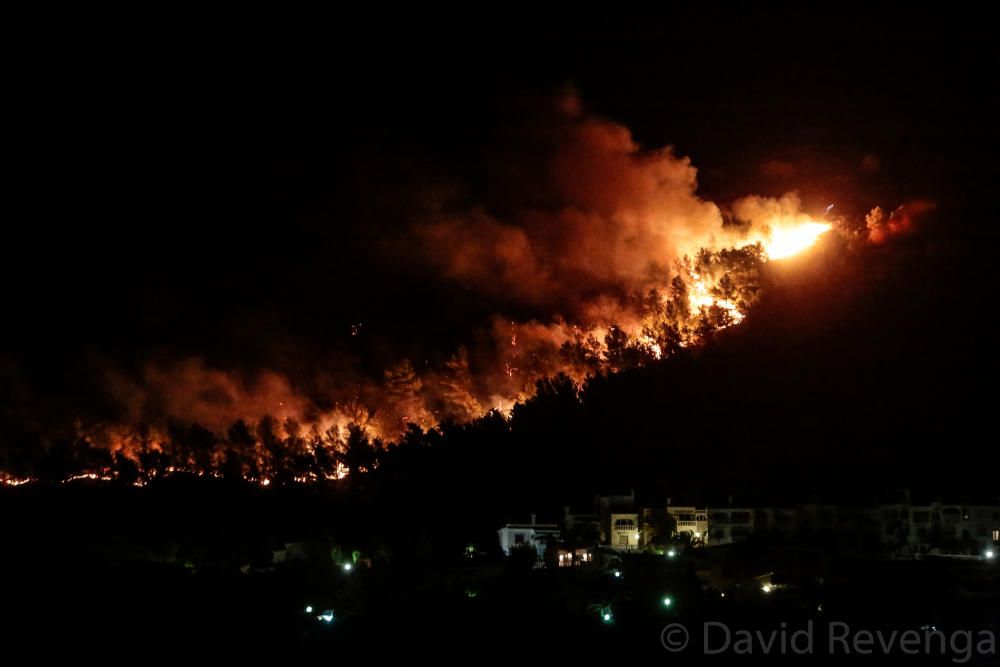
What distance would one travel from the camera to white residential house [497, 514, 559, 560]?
77.6 feet

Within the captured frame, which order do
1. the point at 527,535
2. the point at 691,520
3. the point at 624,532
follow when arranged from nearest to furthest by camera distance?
the point at 691,520, the point at 624,532, the point at 527,535

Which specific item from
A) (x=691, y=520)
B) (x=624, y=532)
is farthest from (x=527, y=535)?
(x=691, y=520)

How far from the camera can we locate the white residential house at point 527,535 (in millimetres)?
23641

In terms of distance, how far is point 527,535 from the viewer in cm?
2438

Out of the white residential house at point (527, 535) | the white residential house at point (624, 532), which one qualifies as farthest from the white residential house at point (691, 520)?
the white residential house at point (527, 535)

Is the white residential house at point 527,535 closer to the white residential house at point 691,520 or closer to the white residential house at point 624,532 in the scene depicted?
the white residential house at point 624,532

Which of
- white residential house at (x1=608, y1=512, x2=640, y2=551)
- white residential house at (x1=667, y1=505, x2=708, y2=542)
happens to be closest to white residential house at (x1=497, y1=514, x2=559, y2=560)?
white residential house at (x1=608, y1=512, x2=640, y2=551)

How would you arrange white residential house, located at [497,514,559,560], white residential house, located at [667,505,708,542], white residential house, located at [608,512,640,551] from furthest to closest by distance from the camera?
white residential house, located at [497,514,559,560], white residential house, located at [608,512,640,551], white residential house, located at [667,505,708,542]

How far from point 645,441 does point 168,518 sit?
1513 centimetres

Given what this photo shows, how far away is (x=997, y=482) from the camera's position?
20.6m

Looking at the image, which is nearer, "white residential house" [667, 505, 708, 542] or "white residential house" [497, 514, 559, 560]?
"white residential house" [667, 505, 708, 542]

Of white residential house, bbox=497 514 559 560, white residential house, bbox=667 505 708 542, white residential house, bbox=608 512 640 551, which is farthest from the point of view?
white residential house, bbox=497 514 559 560

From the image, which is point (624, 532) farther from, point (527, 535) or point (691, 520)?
point (527, 535)

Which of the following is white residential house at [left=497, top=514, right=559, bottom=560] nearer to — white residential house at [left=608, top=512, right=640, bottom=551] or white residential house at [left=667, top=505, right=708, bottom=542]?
white residential house at [left=608, top=512, right=640, bottom=551]
